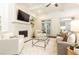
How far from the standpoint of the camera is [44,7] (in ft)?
13.3

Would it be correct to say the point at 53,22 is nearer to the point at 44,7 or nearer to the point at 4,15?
the point at 44,7

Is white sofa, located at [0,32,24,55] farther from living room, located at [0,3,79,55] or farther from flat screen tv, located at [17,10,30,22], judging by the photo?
flat screen tv, located at [17,10,30,22]

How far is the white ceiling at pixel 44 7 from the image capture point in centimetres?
393

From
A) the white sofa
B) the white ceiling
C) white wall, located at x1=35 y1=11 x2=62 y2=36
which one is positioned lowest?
the white sofa

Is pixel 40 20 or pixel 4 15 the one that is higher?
pixel 4 15

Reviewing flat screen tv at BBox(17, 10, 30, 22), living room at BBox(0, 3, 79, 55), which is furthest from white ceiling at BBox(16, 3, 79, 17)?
flat screen tv at BBox(17, 10, 30, 22)

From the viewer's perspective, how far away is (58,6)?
404 centimetres

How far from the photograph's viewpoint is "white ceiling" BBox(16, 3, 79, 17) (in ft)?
12.9

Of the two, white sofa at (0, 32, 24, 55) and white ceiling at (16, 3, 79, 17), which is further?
white sofa at (0, 32, 24, 55)

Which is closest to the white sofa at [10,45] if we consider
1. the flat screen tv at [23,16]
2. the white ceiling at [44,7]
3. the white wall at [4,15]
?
the white wall at [4,15]

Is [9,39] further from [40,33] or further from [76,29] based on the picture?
[76,29]

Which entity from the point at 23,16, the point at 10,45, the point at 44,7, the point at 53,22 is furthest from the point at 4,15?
the point at 53,22

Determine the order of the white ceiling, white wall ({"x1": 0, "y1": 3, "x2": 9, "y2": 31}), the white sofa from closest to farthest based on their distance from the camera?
1. the white ceiling
2. white wall ({"x1": 0, "y1": 3, "x2": 9, "y2": 31})
3. the white sofa
